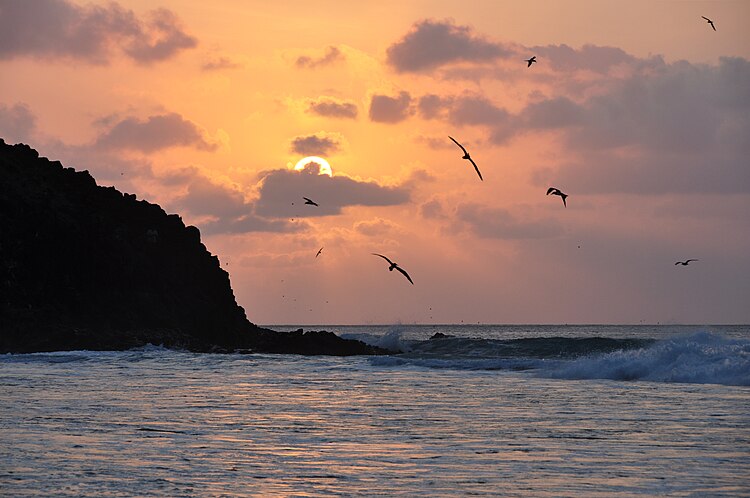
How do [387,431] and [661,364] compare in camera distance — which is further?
[661,364]

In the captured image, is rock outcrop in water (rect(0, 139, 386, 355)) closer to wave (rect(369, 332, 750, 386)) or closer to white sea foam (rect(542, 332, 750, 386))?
wave (rect(369, 332, 750, 386))

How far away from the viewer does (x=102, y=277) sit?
2467 inches

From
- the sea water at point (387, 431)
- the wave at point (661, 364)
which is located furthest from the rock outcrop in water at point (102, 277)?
the sea water at point (387, 431)

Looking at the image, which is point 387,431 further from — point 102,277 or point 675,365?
point 102,277

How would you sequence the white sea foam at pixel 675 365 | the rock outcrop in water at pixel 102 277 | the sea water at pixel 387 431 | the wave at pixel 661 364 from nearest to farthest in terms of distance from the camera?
1. the sea water at pixel 387 431
2. the white sea foam at pixel 675 365
3. the wave at pixel 661 364
4. the rock outcrop in water at pixel 102 277

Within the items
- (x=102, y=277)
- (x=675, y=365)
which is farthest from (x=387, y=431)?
(x=102, y=277)

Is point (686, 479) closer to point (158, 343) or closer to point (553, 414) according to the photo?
point (553, 414)

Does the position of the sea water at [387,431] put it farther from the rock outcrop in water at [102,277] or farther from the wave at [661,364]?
the rock outcrop in water at [102,277]

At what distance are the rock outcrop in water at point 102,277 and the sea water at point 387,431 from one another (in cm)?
1973

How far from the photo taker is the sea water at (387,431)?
14.5 meters

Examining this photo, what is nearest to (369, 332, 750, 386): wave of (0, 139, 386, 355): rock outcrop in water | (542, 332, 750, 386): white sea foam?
(542, 332, 750, 386): white sea foam

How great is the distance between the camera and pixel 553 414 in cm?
2331

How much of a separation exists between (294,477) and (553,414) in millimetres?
9863

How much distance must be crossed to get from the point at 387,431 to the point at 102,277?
45.7 meters
